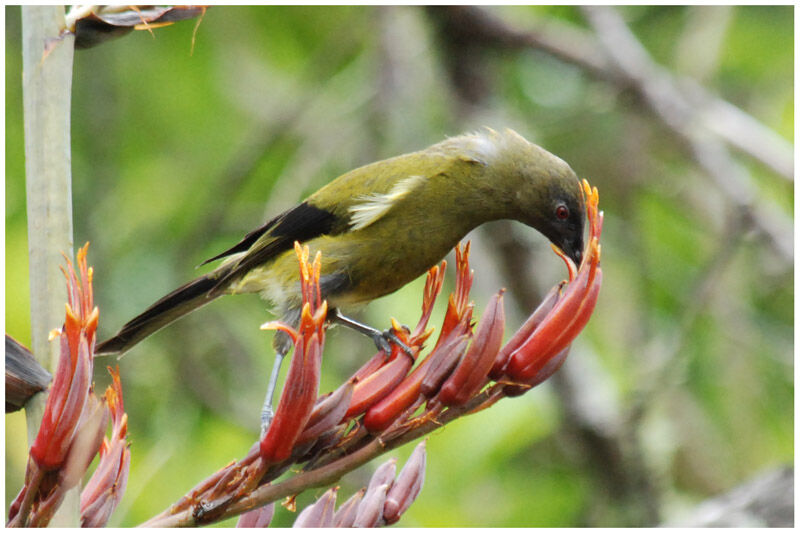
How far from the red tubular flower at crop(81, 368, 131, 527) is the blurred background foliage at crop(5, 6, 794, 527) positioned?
205 centimetres

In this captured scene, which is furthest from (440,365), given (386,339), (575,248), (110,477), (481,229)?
(481,229)

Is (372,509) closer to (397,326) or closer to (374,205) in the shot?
(397,326)

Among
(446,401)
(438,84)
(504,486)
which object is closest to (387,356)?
(446,401)

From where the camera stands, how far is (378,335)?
248 centimetres

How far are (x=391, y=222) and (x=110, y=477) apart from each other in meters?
1.39

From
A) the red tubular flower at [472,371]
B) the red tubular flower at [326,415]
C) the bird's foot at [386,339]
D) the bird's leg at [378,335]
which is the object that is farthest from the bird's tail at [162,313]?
the red tubular flower at [472,371]

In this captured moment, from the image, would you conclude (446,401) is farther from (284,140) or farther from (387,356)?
(284,140)

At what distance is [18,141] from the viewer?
16.9ft

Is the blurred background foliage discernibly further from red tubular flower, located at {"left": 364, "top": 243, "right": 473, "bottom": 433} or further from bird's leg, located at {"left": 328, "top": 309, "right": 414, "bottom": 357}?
red tubular flower, located at {"left": 364, "top": 243, "right": 473, "bottom": 433}

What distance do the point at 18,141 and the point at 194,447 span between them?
6.60ft

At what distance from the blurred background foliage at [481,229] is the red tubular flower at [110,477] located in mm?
2047

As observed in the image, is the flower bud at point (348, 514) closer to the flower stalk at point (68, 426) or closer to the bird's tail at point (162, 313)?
the flower stalk at point (68, 426)

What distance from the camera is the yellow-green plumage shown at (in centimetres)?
284

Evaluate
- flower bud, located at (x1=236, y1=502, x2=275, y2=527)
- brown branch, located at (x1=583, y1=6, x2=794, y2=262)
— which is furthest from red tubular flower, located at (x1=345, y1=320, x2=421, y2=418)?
brown branch, located at (x1=583, y1=6, x2=794, y2=262)
